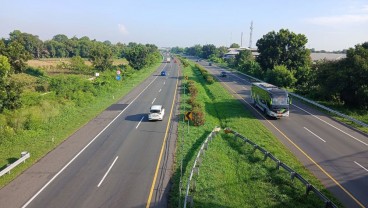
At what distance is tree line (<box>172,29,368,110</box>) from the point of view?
125 feet

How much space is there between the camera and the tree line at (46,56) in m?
33.6

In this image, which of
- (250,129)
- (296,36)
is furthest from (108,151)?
(296,36)

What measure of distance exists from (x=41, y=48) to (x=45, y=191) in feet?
468

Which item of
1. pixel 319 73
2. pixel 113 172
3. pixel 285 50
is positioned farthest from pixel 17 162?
pixel 285 50

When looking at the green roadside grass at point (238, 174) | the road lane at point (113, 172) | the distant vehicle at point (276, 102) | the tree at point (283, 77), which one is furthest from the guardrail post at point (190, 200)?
the tree at point (283, 77)

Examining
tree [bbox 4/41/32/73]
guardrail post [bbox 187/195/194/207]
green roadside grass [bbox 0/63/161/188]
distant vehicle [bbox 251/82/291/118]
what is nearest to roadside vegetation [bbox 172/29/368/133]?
distant vehicle [bbox 251/82/291/118]

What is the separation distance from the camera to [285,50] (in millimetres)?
68125

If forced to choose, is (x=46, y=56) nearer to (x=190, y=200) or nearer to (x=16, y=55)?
(x=16, y=55)

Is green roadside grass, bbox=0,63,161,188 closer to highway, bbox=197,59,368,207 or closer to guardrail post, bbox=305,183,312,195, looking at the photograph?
guardrail post, bbox=305,183,312,195

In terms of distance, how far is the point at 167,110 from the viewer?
1523 inches

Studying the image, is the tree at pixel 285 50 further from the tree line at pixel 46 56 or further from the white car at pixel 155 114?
the tree line at pixel 46 56

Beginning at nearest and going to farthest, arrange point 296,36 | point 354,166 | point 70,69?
point 354,166
point 296,36
point 70,69

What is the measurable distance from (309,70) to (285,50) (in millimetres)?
7298

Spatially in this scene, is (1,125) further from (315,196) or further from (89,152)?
(315,196)
